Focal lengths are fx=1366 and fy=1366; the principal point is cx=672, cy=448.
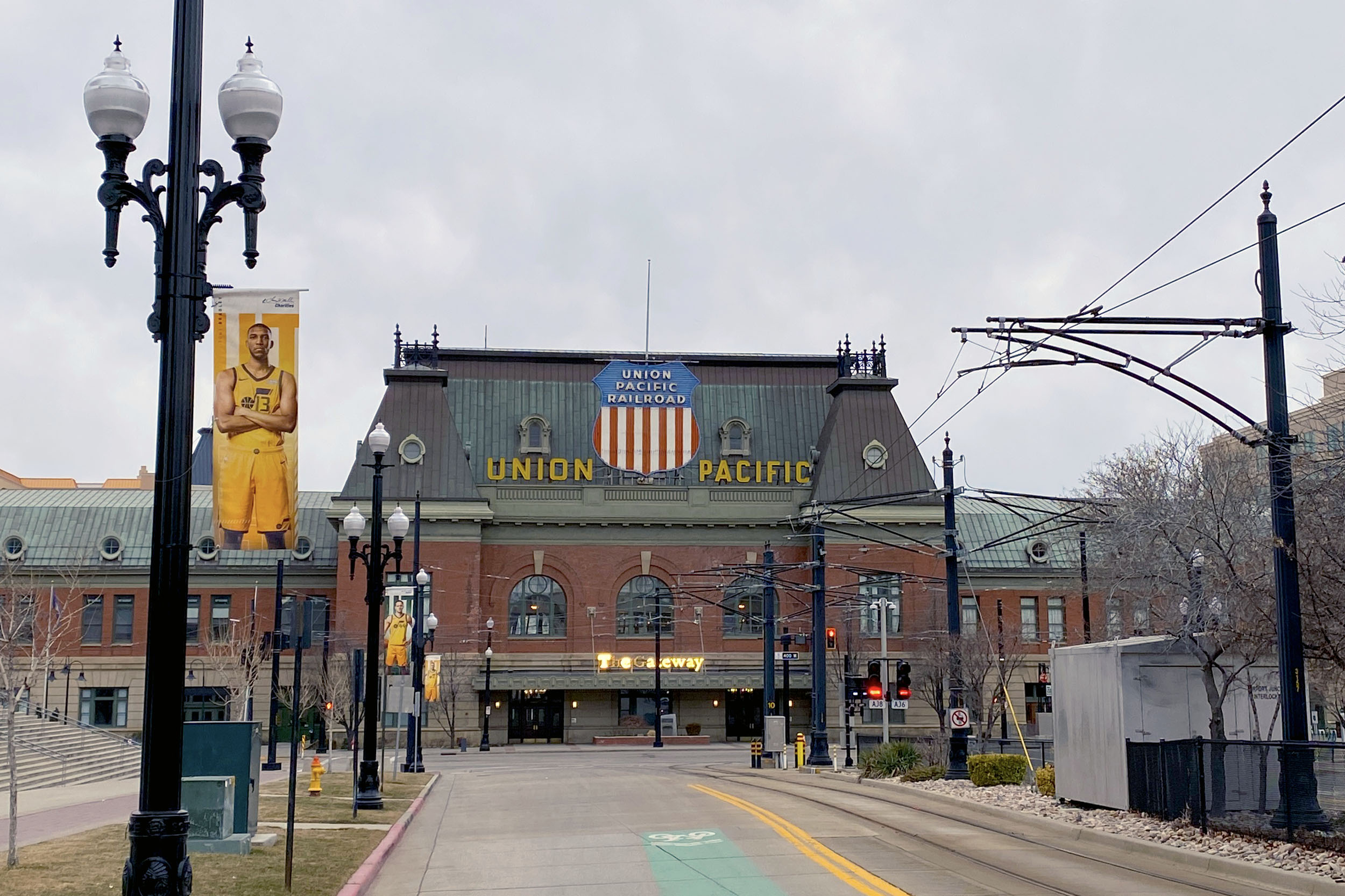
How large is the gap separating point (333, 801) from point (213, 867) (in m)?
12.2

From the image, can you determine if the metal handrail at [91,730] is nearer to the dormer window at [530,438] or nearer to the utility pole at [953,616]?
the dormer window at [530,438]

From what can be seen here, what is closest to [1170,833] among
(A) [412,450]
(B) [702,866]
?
(B) [702,866]

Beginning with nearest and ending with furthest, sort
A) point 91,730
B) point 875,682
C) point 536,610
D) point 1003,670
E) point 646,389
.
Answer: point 875,682
point 91,730
point 1003,670
point 646,389
point 536,610

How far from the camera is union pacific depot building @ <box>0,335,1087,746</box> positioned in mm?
68250

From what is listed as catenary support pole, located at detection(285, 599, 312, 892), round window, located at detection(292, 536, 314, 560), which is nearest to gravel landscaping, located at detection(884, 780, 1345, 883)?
catenary support pole, located at detection(285, 599, 312, 892)

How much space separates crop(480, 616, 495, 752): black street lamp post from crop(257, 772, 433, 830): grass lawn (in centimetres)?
2774

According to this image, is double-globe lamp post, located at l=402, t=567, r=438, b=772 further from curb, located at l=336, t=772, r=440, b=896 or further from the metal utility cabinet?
the metal utility cabinet

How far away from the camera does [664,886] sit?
14.9 m

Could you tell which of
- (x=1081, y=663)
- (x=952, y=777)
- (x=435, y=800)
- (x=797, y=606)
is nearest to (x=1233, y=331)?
(x=1081, y=663)

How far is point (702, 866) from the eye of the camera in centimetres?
1638

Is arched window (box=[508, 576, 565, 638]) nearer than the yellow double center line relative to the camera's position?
No

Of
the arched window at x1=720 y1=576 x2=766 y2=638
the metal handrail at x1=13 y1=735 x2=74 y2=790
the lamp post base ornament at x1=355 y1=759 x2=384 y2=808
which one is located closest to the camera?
the lamp post base ornament at x1=355 y1=759 x2=384 y2=808

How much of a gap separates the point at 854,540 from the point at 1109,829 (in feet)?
168

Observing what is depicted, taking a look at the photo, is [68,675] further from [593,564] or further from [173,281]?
[173,281]
